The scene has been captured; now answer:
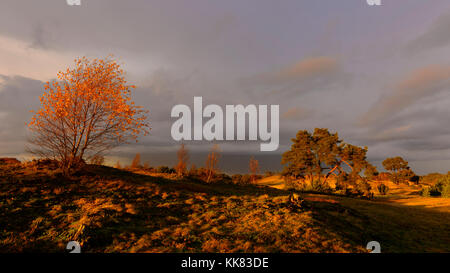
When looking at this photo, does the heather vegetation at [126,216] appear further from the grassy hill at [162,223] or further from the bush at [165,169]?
the bush at [165,169]

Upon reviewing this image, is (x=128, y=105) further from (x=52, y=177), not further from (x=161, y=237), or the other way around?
(x=161, y=237)

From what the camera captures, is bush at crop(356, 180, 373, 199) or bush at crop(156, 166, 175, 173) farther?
bush at crop(356, 180, 373, 199)

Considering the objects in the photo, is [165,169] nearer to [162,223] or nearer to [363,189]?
[162,223]

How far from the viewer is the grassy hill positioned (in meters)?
6.59

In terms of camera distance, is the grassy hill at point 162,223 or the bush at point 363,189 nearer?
the grassy hill at point 162,223

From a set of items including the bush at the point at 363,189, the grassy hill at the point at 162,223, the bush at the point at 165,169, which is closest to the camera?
the grassy hill at the point at 162,223

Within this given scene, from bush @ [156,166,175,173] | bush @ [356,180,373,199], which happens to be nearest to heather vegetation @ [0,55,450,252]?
bush @ [156,166,175,173]

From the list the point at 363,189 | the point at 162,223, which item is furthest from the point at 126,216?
the point at 363,189

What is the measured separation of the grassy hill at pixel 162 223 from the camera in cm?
659

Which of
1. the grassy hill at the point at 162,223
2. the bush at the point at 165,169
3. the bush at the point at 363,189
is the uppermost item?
the bush at the point at 165,169

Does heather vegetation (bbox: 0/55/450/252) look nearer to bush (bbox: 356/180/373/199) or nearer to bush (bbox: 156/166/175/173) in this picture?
bush (bbox: 156/166/175/173)

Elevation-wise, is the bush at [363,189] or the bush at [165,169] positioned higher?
the bush at [165,169]

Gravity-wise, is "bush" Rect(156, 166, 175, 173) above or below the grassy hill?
above

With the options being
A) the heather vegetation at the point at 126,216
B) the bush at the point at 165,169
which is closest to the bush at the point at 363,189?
the heather vegetation at the point at 126,216
